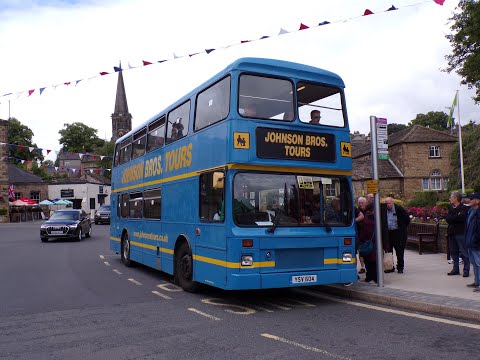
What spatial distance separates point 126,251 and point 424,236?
28.5 ft

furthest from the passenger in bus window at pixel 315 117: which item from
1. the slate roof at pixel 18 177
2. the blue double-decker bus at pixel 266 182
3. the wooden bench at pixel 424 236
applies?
the slate roof at pixel 18 177

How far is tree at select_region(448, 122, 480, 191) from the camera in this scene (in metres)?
33.6

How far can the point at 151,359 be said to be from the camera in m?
4.94

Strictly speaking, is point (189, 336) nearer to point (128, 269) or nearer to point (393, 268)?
point (393, 268)

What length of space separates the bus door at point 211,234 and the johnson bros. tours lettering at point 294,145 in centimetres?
83

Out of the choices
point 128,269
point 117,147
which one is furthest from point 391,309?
point 117,147

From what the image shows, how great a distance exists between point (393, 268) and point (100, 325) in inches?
262

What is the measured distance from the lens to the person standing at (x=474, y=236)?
26.0 ft

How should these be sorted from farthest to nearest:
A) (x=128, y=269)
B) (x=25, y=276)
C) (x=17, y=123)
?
(x=17, y=123) < (x=128, y=269) < (x=25, y=276)

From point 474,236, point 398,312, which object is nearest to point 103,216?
point 474,236

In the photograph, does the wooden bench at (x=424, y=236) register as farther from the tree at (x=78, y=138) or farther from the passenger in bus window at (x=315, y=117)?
the tree at (x=78, y=138)

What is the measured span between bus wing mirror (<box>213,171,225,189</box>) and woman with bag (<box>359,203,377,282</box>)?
132 inches

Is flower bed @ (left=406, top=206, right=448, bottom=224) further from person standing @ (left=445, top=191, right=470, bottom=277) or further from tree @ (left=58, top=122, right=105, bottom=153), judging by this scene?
tree @ (left=58, top=122, right=105, bottom=153)

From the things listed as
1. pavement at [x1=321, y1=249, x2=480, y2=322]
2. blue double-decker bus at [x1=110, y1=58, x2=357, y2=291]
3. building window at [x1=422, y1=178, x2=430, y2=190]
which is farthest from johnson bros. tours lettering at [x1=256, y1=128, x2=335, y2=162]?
building window at [x1=422, y1=178, x2=430, y2=190]
